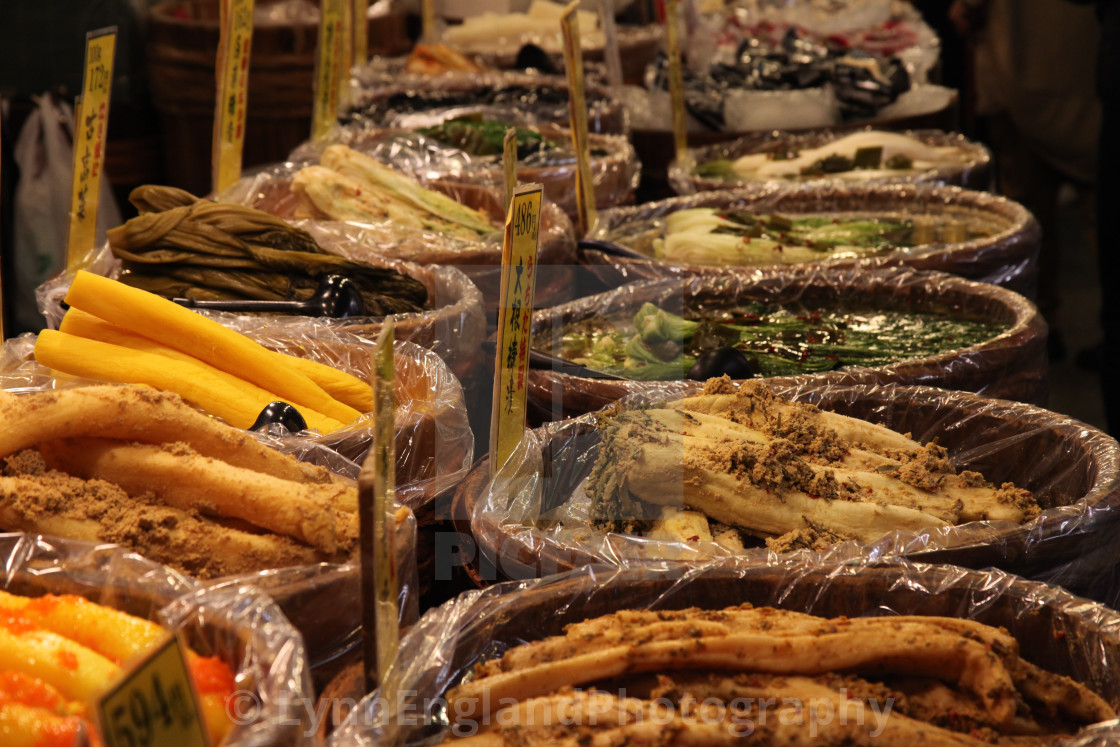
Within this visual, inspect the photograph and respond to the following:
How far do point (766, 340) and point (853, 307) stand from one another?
12.7 inches

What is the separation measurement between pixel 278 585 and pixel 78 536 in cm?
27

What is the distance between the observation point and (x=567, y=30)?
2.78m

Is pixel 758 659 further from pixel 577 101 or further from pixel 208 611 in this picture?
pixel 577 101

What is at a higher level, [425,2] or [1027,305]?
[425,2]

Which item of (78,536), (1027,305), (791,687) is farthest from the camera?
(1027,305)

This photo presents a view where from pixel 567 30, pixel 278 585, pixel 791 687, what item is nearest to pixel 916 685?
pixel 791 687

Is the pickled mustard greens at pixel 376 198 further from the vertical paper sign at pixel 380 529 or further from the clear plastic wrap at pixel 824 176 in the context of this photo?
the vertical paper sign at pixel 380 529

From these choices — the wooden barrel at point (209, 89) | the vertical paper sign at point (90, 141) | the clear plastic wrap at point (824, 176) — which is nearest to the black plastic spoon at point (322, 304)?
the vertical paper sign at point (90, 141)

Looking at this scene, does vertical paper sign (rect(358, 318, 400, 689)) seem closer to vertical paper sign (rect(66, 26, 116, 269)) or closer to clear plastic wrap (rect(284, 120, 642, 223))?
vertical paper sign (rect(66, 26, 116, 269))

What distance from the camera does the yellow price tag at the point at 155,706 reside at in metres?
0.80

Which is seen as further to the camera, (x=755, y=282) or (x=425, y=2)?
(x=425, y=2)

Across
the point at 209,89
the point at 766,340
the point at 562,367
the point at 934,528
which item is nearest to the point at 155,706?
the point at 934,528

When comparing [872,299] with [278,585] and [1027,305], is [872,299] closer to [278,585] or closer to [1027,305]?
[1027,305]

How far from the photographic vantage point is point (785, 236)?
9.97ft
